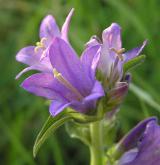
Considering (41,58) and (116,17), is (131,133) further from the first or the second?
(116,17)

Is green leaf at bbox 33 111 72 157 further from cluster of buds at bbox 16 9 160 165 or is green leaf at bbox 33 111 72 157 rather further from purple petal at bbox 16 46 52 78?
purple petal at bbox 16 46 52 78

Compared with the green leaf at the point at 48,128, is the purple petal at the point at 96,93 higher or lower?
higher

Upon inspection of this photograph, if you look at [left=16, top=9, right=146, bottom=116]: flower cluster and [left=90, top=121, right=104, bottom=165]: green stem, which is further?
[left=90, top=121, right=104, bottom=165]: green stem

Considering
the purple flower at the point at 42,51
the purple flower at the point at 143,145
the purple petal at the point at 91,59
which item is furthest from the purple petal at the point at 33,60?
the purple flower at the point at 143,145

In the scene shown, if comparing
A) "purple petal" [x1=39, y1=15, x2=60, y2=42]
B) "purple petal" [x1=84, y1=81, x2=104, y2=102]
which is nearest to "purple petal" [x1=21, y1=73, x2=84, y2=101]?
"purple petal" [x1=84, y1=81, x2=104, y2=102]

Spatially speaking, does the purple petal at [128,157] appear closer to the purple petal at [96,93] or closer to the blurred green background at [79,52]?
the purple petal at [96,93]

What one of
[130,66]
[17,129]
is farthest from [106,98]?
[17,129]

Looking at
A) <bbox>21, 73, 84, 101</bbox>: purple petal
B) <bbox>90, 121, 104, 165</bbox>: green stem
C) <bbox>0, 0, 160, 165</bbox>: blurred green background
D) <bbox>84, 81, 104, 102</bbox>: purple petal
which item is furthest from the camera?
<bbox>0, 0, 160, 165</bbox>: blurred green background
